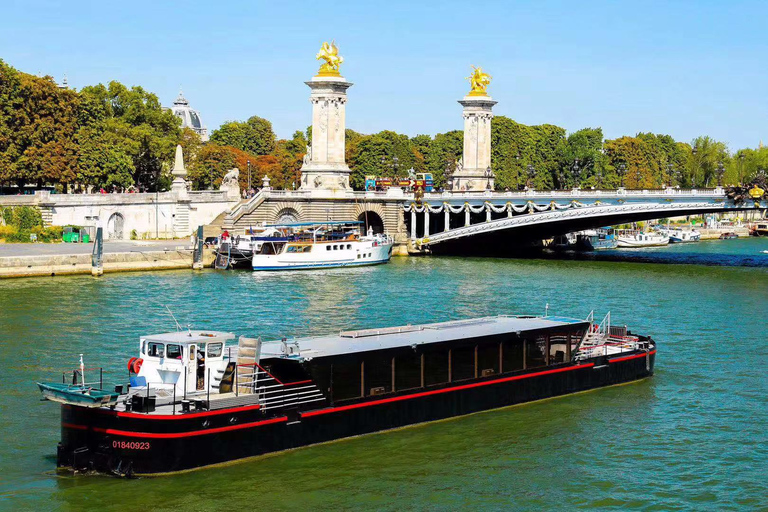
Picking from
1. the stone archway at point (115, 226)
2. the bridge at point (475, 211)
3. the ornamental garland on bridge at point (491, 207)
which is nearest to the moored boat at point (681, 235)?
the bridge at point (475, 211)

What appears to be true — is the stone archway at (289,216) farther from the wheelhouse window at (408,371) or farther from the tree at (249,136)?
the tree at (249,136)

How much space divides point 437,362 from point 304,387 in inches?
165

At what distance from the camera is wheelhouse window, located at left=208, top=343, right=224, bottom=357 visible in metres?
24.6

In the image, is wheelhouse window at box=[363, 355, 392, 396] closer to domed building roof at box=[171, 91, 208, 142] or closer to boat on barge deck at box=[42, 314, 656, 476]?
boat on barge deck at box=[42, 314, 656, 476]

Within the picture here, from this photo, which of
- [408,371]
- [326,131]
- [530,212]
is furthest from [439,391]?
[326,131]

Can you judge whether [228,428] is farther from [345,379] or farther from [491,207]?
[491,207]

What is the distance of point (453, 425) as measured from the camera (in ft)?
90.4

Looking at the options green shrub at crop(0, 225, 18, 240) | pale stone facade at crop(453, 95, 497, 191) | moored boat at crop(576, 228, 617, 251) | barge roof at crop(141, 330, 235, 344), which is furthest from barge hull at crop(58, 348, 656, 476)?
moored boat at crop(576, 228, 617, 251)

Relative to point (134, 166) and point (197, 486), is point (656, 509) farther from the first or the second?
point (134, 166)

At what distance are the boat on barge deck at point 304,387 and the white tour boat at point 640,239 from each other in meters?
78.3

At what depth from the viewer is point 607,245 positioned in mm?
104625

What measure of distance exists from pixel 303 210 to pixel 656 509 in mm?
62770

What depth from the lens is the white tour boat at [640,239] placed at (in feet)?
356

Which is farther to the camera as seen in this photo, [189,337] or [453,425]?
[453,425]
